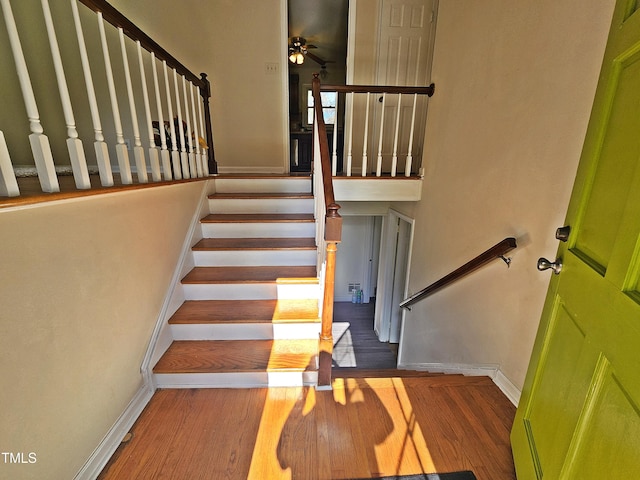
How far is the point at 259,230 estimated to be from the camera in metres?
2.55

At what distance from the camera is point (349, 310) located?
17.8 ft

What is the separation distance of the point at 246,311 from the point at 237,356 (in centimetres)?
31

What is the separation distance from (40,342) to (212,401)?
0.87 meters

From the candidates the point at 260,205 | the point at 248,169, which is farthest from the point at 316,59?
the point at 260,205

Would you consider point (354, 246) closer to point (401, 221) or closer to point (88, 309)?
point (401, 221)

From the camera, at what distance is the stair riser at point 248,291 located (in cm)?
210

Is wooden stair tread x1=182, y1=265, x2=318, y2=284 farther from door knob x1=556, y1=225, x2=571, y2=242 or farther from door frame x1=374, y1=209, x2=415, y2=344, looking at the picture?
door frame x1=374, y1=209, x2=415, y2=344

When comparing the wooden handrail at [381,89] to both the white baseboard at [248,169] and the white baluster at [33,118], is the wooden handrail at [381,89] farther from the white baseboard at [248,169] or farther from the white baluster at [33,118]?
the white baluster at [33,118]

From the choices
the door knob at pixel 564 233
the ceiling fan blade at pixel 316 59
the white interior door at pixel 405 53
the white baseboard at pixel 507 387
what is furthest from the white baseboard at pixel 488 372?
the ceiling fan blade at pixel 316 59

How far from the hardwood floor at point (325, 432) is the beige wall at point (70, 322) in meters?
0.26

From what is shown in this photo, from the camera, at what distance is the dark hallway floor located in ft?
13.7

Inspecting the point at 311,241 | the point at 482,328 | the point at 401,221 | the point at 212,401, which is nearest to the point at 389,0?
the point at 401,221

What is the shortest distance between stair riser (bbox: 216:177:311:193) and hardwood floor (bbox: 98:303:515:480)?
1.88m

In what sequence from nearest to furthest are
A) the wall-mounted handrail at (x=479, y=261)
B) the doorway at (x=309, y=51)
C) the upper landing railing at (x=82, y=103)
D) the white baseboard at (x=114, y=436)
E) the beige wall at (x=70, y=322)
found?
the beige wall at (x=70, y=322)
the upper landing railing at (x=82, y=103)
the white baseboard at (x=114, y=436)
the wall-mounted handrail at (x=479, y=261)
the doorway at (x=309, y=51)
